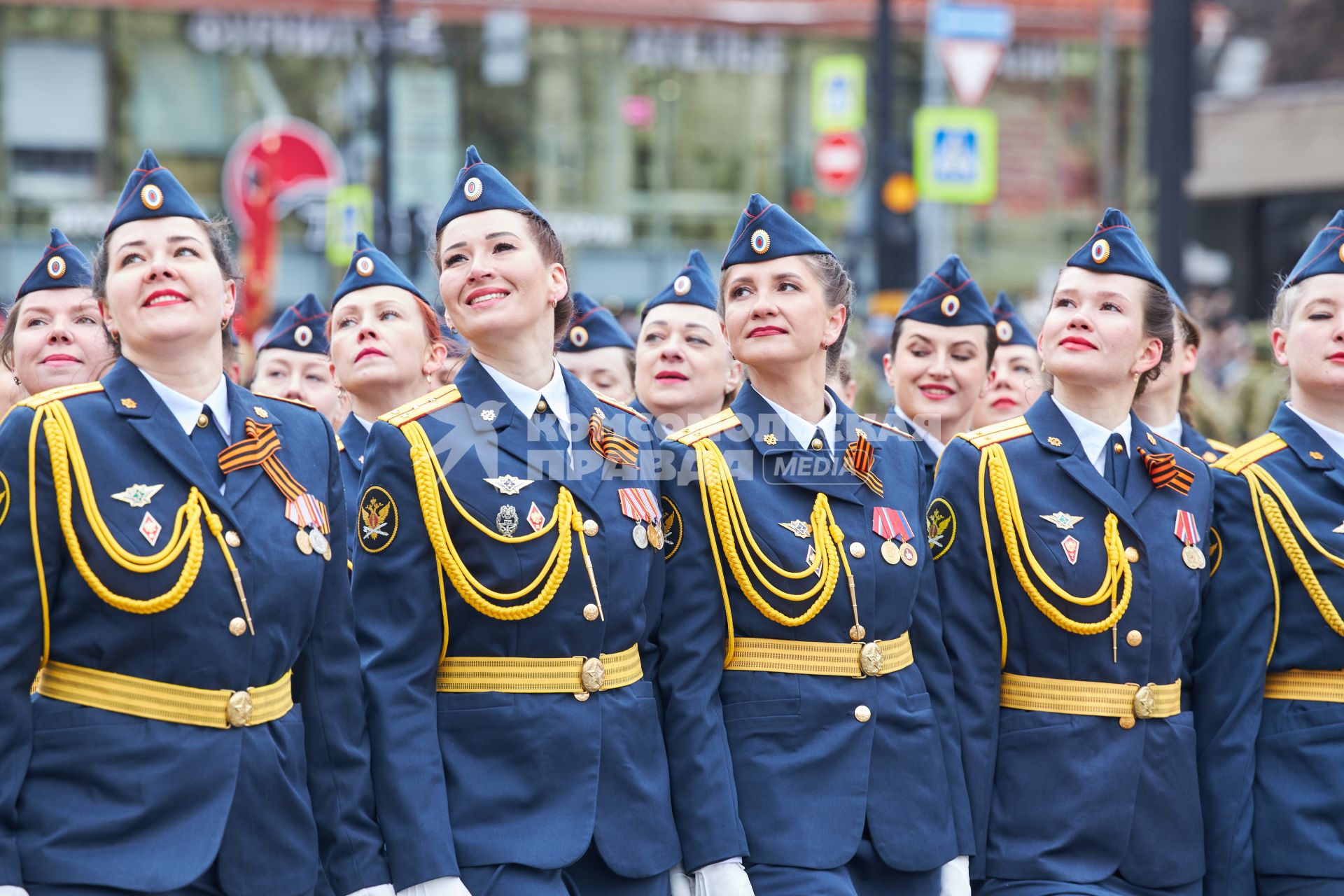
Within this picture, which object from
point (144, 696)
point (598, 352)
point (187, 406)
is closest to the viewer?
point (144, 696)

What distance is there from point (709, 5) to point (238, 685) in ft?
86.9

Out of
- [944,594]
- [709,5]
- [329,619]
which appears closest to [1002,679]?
[944,594]

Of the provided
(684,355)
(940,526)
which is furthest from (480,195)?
(684,355)

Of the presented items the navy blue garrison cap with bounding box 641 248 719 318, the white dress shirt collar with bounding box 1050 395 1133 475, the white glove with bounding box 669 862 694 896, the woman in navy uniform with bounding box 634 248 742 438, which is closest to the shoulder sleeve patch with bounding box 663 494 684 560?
the white glove with bounding box 669 862 694 896

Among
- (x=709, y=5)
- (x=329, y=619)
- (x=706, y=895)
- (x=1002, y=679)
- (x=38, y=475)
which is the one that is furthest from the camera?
(x=709, y=5)

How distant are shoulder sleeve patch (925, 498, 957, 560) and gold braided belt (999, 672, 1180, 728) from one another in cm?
38

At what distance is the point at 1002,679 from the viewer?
14.8 feet

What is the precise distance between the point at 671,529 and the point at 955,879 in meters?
1.12

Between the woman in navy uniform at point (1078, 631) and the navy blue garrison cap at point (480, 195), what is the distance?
1.33 metres

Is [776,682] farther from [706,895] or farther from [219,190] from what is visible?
[219,190]

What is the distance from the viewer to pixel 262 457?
12.3 ft

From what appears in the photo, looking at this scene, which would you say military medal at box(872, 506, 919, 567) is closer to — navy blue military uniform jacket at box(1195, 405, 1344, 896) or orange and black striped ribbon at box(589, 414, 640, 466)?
orange and black striped ribbon at box(589, 414, 640, 466)

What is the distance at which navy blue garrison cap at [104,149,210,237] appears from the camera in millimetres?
3766

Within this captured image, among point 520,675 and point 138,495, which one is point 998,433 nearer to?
point 520,675
